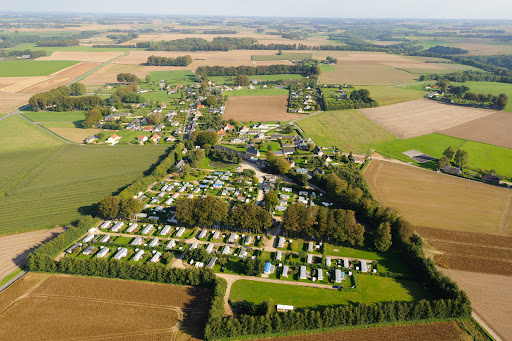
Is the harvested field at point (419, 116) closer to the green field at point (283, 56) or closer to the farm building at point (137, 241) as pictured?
the farm building at point (137, 241)

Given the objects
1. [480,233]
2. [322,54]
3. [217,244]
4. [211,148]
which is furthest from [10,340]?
[322,54]

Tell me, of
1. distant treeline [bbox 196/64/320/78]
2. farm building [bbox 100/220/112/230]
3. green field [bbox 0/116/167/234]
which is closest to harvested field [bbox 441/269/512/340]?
farm building [bbox 100/220/112/230]

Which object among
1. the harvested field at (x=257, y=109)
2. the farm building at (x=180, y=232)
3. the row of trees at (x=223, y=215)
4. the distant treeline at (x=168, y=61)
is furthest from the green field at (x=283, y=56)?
the farm building at (x=180, y=232)

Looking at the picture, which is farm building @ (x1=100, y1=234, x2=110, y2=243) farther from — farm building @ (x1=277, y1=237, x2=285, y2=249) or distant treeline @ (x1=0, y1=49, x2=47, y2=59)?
distant treeline @ (x1=0, y1=49, x2=47, y2=59)

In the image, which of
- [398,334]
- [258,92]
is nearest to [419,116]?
[258,92]

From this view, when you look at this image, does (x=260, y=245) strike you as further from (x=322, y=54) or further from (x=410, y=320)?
(x=322, y=54)

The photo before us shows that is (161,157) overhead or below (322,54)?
below

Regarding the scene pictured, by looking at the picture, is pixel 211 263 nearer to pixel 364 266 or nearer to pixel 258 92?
pixel 364 266
